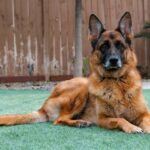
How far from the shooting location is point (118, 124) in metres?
4.21

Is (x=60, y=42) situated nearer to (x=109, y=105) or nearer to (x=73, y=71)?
(x=73, y=71)

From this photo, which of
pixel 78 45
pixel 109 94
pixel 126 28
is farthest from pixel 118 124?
pixel 78 45

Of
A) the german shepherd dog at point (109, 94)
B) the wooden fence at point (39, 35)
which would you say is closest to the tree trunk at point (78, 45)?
the wooden fence at point (39, 35)

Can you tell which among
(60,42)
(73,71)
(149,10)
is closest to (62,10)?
(60,42)

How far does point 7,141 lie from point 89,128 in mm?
886

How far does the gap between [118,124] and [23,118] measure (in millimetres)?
947

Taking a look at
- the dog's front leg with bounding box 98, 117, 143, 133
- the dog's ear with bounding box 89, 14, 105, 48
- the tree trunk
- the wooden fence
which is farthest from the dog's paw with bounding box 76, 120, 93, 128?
the wooden fence

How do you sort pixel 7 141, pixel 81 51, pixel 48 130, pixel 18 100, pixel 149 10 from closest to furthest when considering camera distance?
1. pixel 7 141
2. pixel 48 130
3. pixel 18 100
4. pixel 81 51
5. pixel 149 10

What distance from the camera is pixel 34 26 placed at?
1125cm

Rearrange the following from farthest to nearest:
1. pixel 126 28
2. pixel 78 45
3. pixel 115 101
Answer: pixel 78 45 → pixel 126 28 → pixel 115 101

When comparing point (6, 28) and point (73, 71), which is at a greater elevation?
point (6, 28)

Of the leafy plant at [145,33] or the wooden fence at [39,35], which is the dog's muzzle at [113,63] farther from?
the leafy plant at [145,33]

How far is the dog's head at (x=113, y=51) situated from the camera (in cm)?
439

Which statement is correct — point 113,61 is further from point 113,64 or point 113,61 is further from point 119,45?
point 119,45
